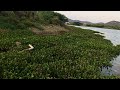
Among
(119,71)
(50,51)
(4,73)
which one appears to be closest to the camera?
(4,73)

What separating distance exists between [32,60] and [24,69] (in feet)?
9.59

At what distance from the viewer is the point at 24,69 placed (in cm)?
1221
